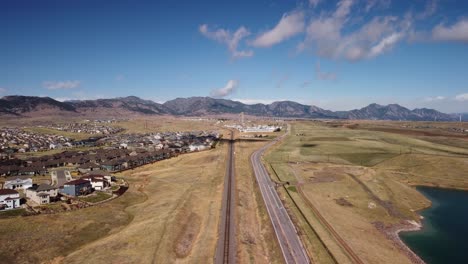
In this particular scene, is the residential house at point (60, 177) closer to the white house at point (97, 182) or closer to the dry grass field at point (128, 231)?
the white house at point (97, 182)

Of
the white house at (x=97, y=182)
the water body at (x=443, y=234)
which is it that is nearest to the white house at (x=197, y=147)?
the white house at (x=97, y=182)

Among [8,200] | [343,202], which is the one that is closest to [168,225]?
[8,200]

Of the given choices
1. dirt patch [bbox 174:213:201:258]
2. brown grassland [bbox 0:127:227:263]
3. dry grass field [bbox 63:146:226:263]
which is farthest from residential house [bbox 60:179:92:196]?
dirt patch [bbox 174:213:201:258]

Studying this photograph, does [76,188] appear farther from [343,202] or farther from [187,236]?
[343,202]

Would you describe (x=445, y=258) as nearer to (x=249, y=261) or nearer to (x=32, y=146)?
(x=249, y=261)

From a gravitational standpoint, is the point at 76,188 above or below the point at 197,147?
below

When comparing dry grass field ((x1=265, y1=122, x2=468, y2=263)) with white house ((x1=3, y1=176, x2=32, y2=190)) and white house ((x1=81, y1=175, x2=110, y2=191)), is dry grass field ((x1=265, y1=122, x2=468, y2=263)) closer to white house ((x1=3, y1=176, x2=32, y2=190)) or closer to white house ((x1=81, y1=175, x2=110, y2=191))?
white house ((x1=81, y1=175, x2=110, y2=191))
